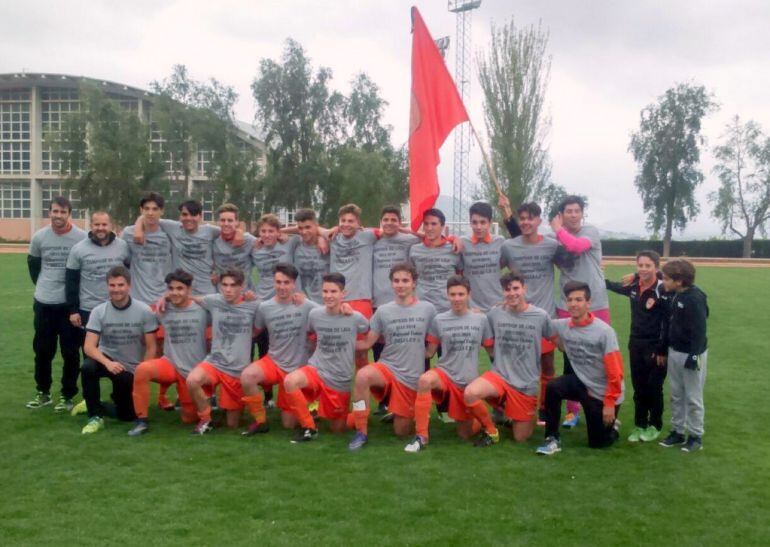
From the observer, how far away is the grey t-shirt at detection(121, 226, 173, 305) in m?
6.51

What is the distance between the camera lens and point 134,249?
6539 mm

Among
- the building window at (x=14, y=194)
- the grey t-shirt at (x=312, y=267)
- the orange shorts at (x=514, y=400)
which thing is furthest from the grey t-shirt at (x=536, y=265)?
the building window at (x=14, y=194)

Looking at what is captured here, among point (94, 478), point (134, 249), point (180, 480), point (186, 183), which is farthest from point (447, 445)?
point (186, 183)

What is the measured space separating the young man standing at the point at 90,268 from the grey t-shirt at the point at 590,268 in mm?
3952

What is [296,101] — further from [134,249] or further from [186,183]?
[134,249]

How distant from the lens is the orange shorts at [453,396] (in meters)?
5.61

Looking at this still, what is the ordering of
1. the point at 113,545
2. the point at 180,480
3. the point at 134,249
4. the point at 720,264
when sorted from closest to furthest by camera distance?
1. the point at 113,545
2. the point at 180,480
3. the point at 134,249
4. the point at 720,264

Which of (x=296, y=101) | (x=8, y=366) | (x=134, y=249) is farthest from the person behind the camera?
(x=296, y=101)

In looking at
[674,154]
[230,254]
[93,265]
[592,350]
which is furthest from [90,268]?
[674,154]

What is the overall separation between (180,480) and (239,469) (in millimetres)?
410

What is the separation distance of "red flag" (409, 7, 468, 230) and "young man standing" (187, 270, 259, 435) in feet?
6.44

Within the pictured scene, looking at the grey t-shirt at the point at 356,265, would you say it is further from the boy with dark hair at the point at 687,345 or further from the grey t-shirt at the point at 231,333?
the boy with dark hair at the point at 687,345

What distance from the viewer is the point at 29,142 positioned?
5534cm

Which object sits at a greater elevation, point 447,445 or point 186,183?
point 186,183
